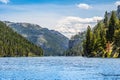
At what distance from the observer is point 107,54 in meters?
174

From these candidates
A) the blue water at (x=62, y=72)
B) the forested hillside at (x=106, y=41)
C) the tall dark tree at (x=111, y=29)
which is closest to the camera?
the blue water at (x=62, y=72)

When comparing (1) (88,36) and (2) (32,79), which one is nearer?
(2) (32,79)

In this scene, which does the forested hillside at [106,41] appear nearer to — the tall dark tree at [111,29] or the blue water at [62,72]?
the tall dark tree at [111,29]

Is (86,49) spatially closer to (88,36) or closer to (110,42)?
(88,36)

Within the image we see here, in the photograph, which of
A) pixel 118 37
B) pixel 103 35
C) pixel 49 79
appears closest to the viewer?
pixel 49 79

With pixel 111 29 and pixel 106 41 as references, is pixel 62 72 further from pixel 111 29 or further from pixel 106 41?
pixel 111 29

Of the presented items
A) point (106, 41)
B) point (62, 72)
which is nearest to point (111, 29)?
point (106, 41)

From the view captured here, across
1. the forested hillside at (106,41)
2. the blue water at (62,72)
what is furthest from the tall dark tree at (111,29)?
the blue water at (62,72)

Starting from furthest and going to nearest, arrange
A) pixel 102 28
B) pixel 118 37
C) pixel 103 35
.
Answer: pixel 102 28, pixel 103 35, pixel 118 37

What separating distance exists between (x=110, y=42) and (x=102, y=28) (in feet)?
63.4

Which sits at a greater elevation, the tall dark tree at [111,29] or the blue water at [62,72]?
the tall dark tree at [111,29]

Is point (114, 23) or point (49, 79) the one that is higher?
point (114, 23)

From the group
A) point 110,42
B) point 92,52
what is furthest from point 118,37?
point 92,52

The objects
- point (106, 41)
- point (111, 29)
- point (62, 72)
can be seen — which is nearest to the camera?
point (62, 72)
